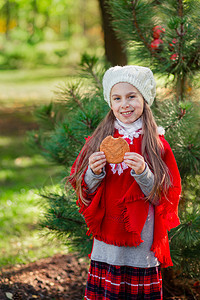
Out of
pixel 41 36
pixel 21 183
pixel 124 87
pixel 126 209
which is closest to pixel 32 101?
pixel 21 183

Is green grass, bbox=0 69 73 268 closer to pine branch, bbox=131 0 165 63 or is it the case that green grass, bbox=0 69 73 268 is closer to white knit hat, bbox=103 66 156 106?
pine branch, bbox=131 0 165 63

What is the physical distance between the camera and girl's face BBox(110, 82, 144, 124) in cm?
207

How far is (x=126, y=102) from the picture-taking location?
6.79 feet

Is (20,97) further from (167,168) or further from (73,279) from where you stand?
(167,168)

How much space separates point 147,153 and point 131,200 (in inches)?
10.8

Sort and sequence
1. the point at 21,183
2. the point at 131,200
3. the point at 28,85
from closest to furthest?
the point at 131,200, the point at 21,183, the point at 28,85

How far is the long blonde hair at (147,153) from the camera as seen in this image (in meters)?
2.02

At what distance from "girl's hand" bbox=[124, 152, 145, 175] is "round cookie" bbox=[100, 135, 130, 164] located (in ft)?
0.10

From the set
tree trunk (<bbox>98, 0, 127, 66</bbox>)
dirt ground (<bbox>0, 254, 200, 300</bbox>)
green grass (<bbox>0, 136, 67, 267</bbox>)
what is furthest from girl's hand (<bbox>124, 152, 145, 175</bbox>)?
tree trunk (<bbox>98, 0, 127, 66</bbox>)

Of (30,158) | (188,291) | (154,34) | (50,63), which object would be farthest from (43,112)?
(50,63)

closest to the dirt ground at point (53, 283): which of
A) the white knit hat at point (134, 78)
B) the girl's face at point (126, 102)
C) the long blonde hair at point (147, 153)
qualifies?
the long blonde hair at point (147, 153)

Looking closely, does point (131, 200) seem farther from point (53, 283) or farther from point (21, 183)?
point (21, 183)

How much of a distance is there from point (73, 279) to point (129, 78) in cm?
218

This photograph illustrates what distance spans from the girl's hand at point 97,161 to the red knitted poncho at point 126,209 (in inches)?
5.8
